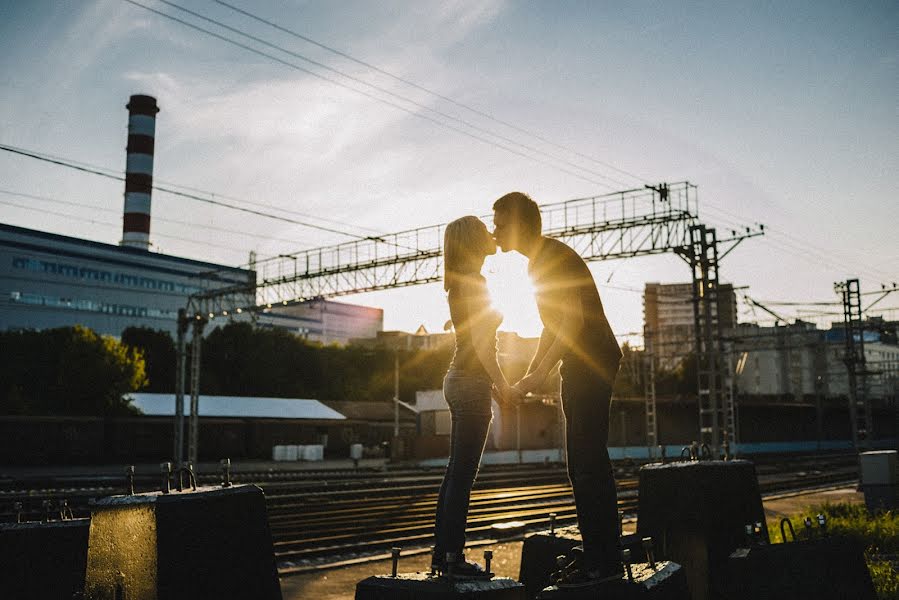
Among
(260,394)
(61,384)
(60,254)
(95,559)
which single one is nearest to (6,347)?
(61,384)

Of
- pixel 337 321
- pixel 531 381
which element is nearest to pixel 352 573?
pixel 531 381

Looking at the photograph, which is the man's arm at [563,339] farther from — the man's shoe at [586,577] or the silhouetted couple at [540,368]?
the man's shoe at [586,577]

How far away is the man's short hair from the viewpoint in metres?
3.87

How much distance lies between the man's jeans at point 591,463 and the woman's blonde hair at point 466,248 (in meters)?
0.78

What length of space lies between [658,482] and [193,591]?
293cm

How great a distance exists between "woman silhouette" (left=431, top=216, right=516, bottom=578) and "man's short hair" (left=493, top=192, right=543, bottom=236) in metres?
0.19

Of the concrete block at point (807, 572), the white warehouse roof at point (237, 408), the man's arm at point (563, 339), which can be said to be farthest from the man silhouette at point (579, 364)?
the white warehouse roof at point (237, 408)

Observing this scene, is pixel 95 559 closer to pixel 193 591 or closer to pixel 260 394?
pixel 193 591

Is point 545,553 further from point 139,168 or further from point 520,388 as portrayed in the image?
point 139,168

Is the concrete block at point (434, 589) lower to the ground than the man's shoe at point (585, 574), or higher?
lower

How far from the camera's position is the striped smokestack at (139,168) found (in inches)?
2810

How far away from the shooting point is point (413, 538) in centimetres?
1040

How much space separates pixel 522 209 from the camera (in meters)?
3.89

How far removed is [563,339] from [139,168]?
74.9 m
